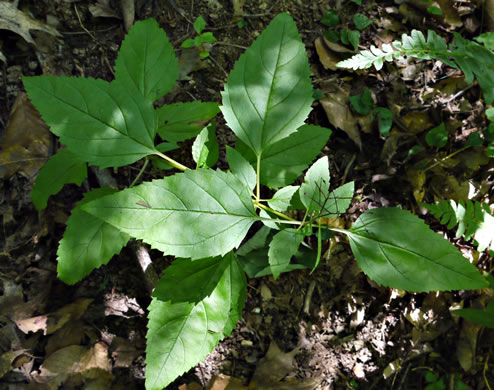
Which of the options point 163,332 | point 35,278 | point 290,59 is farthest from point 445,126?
point 35,278

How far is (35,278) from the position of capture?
7.09ft

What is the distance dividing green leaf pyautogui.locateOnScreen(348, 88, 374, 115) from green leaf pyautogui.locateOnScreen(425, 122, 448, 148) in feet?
1.39

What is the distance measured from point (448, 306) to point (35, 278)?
265 centimetres

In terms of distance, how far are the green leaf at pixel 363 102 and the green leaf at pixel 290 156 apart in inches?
28.7

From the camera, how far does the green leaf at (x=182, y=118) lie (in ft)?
6.07

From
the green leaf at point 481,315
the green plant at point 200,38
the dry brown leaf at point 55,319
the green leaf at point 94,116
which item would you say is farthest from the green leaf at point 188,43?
the green leaf at point 481,315

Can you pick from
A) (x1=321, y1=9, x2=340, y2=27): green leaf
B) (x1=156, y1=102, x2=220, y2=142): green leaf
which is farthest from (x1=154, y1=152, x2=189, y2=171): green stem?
(x1=321, y1=9, x2=340, y2=27): green leaf

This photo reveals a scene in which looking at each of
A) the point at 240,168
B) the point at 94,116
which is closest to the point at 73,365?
the point at 94,116

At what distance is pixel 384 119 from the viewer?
2.36m

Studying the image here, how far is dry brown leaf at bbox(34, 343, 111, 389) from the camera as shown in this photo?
2133mm

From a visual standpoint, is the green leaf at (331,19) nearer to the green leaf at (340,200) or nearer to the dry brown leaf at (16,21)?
the green leaf at (340,200)

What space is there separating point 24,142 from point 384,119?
7.54ft

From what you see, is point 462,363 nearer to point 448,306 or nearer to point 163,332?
point 448,306

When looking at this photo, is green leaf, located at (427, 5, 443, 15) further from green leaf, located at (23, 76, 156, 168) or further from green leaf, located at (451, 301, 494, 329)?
green leaf, located at (23, 76, 156, 168)
